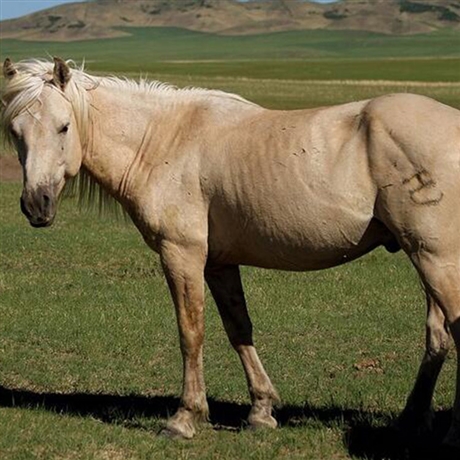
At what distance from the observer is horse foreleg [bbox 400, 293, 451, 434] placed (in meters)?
6.83

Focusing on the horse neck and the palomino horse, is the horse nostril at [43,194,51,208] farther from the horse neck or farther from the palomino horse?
the horse neck

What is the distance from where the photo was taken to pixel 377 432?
693cm

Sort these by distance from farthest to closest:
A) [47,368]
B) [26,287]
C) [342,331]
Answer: [26,287], [342,331], [47,368]

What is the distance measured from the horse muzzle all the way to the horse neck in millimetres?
628

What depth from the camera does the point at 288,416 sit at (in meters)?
7.49

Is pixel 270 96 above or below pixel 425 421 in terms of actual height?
below

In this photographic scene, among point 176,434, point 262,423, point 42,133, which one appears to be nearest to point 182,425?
point 176,434

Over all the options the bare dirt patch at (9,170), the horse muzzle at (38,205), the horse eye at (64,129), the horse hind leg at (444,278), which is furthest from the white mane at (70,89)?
the bare dirt patch at (9,170)

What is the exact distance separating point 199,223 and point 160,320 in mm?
4085

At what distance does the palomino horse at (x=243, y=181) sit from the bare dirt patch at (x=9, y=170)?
1825 cm

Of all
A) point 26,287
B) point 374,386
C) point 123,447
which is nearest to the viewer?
point 123,447

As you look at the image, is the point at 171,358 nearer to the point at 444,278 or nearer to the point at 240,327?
the point at 240,327

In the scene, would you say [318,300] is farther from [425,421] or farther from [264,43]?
[264,43]

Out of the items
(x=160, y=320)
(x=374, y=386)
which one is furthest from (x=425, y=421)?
(x=160, y=320)
